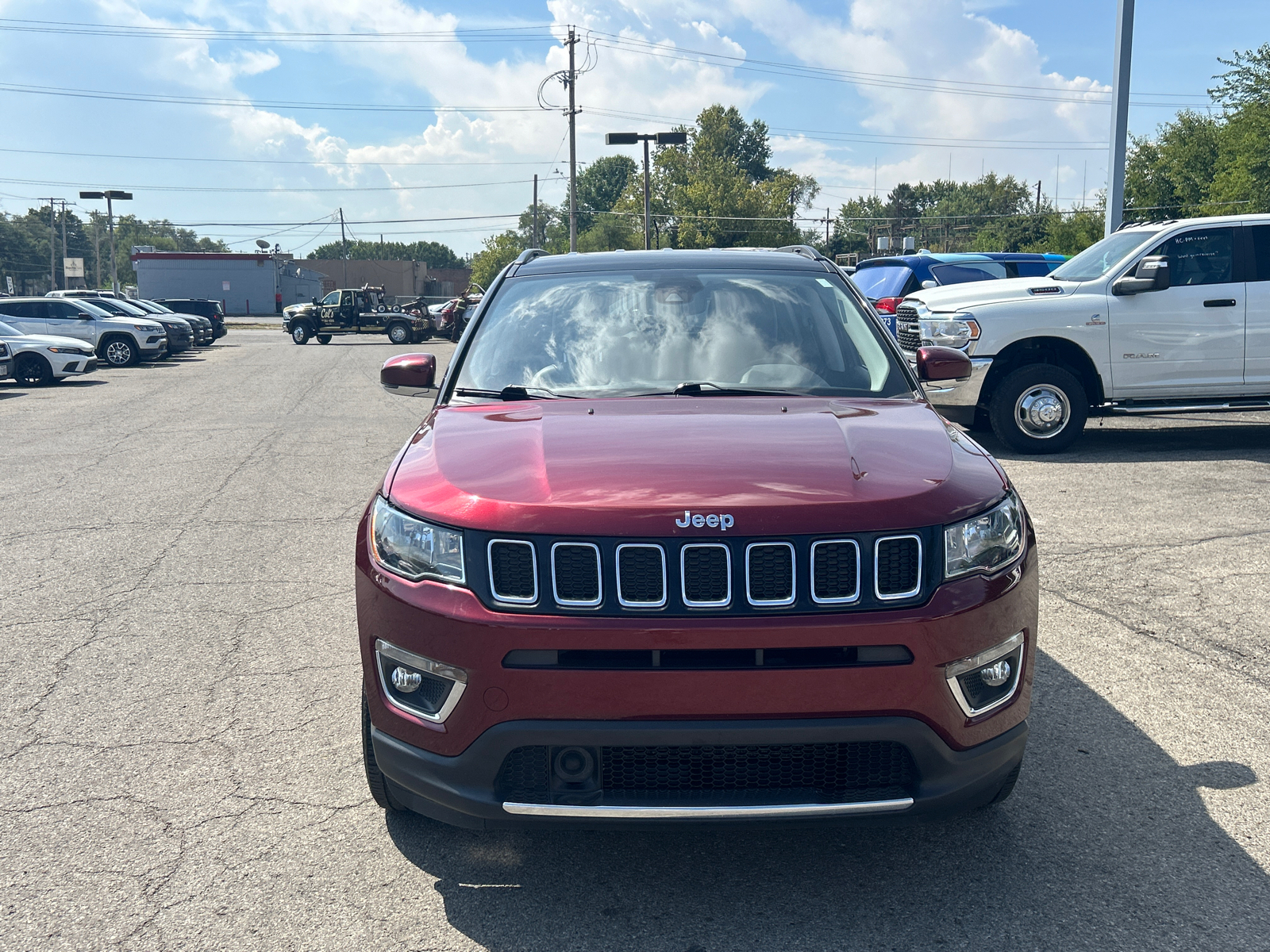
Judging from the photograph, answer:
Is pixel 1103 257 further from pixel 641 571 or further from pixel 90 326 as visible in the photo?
pixel 90 326

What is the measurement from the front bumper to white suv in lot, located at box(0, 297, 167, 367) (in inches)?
1025

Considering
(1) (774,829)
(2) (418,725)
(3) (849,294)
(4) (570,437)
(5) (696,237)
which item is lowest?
(1) (774,829)

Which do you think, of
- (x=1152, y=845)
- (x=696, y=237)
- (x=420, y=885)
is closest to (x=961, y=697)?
(x=1152, y=845)

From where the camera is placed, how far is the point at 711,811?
244 centimetres

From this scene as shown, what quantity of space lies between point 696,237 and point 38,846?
83.4 m

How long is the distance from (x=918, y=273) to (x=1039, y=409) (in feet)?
15.1

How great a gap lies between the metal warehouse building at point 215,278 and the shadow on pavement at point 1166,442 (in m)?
74.5

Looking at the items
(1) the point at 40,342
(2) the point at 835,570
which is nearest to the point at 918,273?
(2) the point at 835,570

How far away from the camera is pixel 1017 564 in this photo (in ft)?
9.02

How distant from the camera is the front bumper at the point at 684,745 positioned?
242cm

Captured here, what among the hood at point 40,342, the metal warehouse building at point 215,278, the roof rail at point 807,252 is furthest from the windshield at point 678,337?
the metal warehouse building at point 215,278

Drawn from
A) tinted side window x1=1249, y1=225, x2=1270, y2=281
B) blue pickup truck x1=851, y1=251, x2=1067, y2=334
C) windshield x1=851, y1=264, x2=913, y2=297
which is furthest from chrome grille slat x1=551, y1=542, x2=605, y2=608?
windshield x1=851, y1=264, x2=913, y2=297

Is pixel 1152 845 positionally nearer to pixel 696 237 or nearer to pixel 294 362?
pixel 294 362

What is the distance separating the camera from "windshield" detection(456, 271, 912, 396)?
12.2 feet
